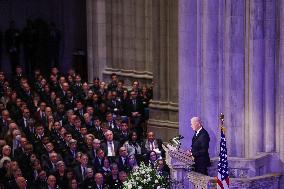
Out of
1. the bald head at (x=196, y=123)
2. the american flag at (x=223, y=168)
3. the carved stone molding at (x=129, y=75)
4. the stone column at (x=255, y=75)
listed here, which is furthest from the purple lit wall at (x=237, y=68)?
the carved stone molding at (x=129, y=75)

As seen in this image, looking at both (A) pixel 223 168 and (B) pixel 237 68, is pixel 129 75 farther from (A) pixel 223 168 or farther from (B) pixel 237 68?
(A) pixel 223 168

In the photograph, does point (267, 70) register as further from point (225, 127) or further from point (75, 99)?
point (75, 99)

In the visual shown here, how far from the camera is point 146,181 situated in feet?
51.9

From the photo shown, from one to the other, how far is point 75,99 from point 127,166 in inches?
205

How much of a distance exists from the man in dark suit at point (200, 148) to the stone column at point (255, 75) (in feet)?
2.57

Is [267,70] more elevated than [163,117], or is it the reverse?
[267,70]

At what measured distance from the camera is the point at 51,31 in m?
31.0

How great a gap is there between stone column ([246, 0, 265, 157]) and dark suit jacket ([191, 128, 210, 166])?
2.52 feet

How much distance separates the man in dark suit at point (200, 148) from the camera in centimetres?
1547

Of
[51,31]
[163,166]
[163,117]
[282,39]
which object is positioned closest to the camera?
[282,39]

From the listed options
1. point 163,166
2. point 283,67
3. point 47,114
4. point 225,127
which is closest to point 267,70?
point 283,67

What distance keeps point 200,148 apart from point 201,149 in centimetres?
3

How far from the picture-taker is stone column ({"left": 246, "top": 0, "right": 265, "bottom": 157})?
15312 mm

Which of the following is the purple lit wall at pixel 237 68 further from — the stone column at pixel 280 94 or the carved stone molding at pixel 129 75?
the carved stone molding at pixel 129 75
